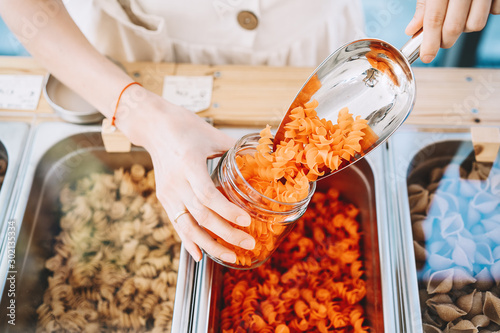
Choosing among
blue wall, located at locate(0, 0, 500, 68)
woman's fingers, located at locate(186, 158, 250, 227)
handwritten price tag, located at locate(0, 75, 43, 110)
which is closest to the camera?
woman's fingers, located at locate(186, 158, 250, 227)

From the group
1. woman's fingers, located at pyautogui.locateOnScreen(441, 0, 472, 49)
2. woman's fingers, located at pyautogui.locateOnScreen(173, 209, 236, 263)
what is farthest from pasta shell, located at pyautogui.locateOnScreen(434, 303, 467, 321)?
woman's fingers, located at pyautogui.locateOnScreen(441, 0, 472, 49)

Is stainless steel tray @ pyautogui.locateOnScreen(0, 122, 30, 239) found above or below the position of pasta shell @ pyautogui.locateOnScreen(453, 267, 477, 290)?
above

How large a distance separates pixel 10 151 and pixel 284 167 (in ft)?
3.22

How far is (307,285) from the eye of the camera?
1.19 meters

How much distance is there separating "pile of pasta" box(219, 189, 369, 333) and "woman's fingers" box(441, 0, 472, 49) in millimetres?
627

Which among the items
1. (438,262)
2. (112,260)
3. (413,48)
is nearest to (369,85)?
(413,48)

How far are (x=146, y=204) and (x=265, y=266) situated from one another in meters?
0.46

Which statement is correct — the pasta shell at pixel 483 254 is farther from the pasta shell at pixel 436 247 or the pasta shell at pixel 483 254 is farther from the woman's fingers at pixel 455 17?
the woman's fingers at pixel 455 17

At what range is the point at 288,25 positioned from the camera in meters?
1.59

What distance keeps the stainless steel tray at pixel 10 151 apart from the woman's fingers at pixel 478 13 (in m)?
1.39

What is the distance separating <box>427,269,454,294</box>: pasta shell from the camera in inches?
43.1

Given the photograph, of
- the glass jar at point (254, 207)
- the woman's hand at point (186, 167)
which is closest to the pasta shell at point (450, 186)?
the glass jar at point (254, 207)

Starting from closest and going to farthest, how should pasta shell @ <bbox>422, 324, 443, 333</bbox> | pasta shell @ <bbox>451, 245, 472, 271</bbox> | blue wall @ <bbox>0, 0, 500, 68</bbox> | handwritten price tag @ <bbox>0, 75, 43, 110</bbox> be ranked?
1. pasta shell @ <bbox>422, 324, 443, 333</bbox>
2. pasta shell @ <bbox>451, 245, 472, 271</bbox>
3. handwritten price tag @ <bbox>0, 75, 43, 110</bbox>
4. blue wall @ <bbox>0, 0, 500, 68</bbox>

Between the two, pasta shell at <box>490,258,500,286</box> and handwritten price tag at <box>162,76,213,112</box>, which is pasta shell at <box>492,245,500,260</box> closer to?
pasta shell at <box>490,258,500,286</box>
